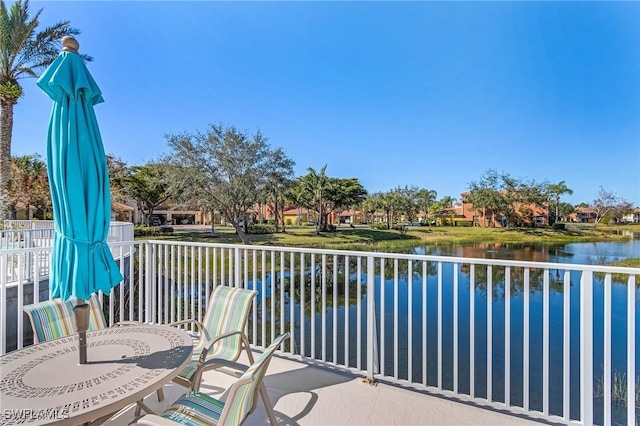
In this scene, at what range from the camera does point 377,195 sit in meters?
44.8

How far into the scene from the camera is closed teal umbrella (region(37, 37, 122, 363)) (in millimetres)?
1730

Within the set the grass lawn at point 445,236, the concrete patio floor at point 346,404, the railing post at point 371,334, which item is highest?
the railing post at point 371,334

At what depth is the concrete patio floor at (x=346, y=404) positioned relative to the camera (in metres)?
2.32

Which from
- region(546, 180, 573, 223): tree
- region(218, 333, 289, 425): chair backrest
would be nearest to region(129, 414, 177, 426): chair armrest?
region(218, 333, 289, 425): chair backrest

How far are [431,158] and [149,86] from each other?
81.7 feet

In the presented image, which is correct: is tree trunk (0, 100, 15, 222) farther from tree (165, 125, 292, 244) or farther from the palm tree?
tree (165, 125, 292, 244)

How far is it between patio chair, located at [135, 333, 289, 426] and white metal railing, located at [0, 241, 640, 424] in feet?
4.21

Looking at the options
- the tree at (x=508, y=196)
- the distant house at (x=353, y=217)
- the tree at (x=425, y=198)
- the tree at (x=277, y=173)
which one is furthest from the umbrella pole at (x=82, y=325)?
the distant house at (x=353, y=217)

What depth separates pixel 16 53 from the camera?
36.3 feet

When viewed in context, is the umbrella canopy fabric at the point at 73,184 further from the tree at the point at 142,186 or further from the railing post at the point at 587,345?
the tree at the point at 142,186

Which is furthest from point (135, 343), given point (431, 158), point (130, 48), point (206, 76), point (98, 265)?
point (431, 158)

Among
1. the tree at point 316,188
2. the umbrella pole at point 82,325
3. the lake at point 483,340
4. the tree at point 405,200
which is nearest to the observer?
the umbrella pole at point 82,325

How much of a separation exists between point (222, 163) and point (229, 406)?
1841 cm

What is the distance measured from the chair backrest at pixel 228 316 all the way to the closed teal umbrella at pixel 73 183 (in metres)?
1.01
